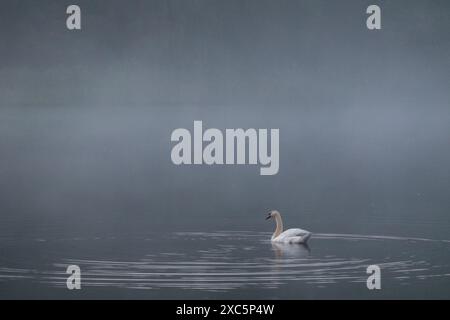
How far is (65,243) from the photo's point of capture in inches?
707

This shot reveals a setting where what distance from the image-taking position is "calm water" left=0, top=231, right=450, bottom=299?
13562 mm

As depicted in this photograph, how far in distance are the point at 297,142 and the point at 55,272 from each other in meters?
12.9

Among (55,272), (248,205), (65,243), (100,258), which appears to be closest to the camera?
(55,272)

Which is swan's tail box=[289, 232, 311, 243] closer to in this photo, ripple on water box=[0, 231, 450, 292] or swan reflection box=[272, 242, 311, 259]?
swan reflection box=[272, 242, 311, 259]

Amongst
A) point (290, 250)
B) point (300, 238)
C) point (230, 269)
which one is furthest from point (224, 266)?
point (300, 238)

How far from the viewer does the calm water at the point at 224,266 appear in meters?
13.6

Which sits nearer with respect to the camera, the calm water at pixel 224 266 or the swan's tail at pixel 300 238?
the calm water at pixel 224 266

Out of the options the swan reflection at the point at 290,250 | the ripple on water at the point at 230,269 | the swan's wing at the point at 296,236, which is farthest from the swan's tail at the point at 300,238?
the ripple on water at the point at 230,269

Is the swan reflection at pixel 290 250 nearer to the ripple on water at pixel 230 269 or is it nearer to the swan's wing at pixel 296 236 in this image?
the ripple on water at pixel 230 269

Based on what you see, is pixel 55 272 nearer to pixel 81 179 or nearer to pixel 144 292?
pixel 144 292

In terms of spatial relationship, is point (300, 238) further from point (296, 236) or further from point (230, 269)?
point (230, 269)

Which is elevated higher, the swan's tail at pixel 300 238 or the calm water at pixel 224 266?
the swan's tail at pixel 300 238
